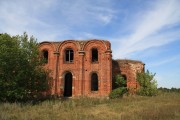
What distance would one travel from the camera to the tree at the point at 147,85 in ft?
108

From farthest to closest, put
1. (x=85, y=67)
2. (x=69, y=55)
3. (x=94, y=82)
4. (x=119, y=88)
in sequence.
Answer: (x=94, y=82) → (x=69, y=55) → (x=85, y=67) → (x=119, y=88)

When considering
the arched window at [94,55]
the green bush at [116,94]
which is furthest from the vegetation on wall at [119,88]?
the arched window at [94,55]

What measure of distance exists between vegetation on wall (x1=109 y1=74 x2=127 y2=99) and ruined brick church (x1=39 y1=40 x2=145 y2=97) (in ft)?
2.68

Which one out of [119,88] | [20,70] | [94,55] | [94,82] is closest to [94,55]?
[94,55]

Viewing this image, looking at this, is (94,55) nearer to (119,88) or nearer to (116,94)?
(119,88)

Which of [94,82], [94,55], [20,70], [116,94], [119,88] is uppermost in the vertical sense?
[94,55]

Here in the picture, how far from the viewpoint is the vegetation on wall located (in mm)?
31016

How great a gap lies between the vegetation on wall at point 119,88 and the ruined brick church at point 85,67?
818 millimetres

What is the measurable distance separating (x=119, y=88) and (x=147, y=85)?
4.16 meters

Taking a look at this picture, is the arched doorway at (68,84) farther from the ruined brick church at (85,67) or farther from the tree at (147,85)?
the tree at (147,85)

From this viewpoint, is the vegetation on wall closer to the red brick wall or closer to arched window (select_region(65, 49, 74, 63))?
the red brick wall

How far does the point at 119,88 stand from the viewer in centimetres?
3164

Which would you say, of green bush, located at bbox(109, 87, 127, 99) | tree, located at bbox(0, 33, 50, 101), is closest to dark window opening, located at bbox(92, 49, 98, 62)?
green bush, located at bbox(109, 87, 127, 99)

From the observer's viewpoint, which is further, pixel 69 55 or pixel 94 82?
pixel 94 82
